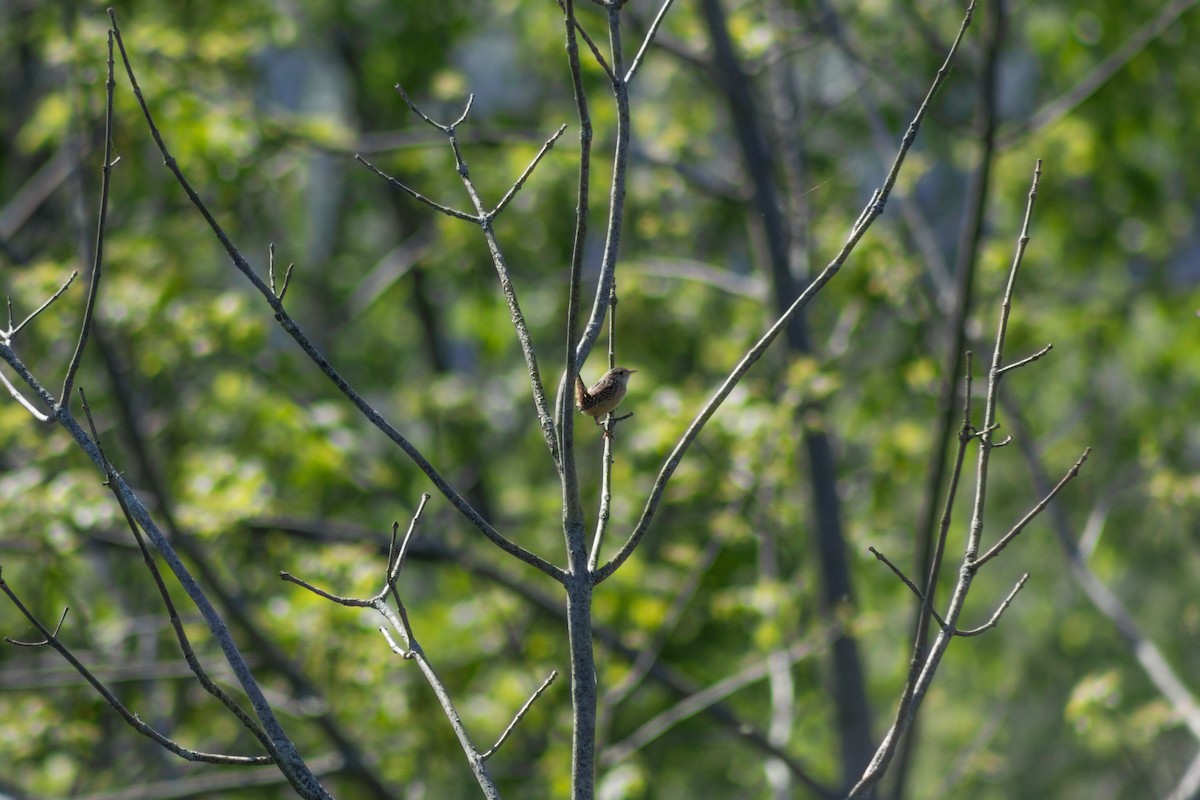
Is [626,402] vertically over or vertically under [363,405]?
over

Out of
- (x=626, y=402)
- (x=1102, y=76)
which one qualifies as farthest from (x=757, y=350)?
(x=626, y=402)

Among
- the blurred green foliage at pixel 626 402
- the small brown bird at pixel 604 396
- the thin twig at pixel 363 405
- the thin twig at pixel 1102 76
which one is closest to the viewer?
the thin twig at pixel 363 405

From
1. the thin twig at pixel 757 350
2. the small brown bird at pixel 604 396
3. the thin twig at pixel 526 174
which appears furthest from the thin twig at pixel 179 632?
the small brown bird at pixel 604 396

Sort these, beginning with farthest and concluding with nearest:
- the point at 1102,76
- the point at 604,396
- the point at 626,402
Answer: the point at 626,402
the point at 1102,76
the point at 604,396

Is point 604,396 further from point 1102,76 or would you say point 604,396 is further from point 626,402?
point 1102,76

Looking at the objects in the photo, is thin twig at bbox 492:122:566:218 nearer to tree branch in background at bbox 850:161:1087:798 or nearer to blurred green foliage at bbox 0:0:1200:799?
tree branch in background at bbox 850:161:1087:798

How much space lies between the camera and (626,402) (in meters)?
6.52

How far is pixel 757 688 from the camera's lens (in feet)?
24.2

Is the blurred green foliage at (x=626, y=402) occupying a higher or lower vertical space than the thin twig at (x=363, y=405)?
higher

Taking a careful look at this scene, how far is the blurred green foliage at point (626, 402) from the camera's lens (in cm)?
556

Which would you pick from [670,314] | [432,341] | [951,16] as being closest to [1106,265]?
[951,16]

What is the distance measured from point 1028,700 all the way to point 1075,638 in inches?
46.3

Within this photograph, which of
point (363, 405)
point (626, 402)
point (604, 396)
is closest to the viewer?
point (363, 405)

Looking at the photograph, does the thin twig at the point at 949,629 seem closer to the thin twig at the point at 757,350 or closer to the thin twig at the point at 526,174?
the thin twig at the point at 757,350
